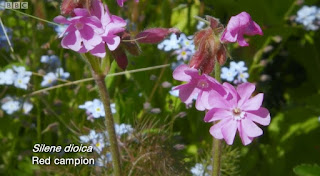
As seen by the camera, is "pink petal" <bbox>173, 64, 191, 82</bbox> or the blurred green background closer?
"pink petal" <bbox>173, 64, 191, 82</bbox>

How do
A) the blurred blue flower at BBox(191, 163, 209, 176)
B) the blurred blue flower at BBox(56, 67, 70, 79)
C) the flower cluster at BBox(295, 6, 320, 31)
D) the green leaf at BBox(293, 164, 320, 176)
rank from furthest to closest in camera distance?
the flower cluster at BBox(295, 6, 320, 31) → the blurred blue flower at BBox(56, 67, 70, 79) → the blurred blue flower at BBox(191, 163, 209, 176) → the green leaf at BBox(293, 164, 320, 176)

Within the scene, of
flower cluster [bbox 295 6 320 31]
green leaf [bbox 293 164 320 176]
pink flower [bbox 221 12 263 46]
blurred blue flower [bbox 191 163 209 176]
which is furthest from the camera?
flower cluster [bbox 295 6 320 31]

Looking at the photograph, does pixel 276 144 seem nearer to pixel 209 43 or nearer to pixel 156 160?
pixel 156 160

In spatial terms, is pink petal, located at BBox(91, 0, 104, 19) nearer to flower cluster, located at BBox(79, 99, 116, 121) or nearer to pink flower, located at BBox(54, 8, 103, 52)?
pink flower, located at BBox(54, 8, 103, 52)

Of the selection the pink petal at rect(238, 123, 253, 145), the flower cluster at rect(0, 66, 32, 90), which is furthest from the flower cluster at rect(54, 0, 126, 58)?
the flower cluster at rect(0, 66, 32, 90)

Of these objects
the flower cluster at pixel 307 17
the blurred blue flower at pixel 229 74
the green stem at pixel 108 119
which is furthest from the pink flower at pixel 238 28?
the flower cluster at pixel 307 17

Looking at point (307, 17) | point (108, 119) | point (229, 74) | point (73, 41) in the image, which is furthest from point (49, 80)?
point (307, 17)

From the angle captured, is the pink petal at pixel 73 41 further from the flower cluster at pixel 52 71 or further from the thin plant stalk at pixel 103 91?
the flower cluster at pixel 52 71

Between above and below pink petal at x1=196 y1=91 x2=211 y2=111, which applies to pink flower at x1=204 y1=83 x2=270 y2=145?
below
